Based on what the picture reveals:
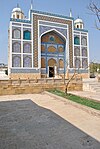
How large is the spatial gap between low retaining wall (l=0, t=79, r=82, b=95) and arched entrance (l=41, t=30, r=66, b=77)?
11721mm

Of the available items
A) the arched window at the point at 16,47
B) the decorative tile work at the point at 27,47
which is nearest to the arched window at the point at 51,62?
the decorative tile work at the point at 27,47

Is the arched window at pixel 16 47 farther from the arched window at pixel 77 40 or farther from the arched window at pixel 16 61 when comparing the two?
the arched window at pixel 77 40

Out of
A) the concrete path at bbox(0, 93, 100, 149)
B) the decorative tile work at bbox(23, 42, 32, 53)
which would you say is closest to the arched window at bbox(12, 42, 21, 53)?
the decorative tile work at bbox(23, 42, 32, 53)

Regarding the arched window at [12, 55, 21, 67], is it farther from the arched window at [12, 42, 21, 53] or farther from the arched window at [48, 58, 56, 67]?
the arched window at [48, 58, 56, 67]

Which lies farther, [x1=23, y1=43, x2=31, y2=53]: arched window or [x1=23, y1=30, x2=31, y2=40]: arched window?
[x1=23, y1=30, x2=31, y2=40]: arched window

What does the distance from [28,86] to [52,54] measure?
14.8 m

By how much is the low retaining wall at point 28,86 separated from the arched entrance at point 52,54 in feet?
38.5

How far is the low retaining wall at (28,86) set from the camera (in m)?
12.6

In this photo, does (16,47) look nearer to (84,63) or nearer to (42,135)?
(84,63)

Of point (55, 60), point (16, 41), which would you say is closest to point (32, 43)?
point (16, 41)

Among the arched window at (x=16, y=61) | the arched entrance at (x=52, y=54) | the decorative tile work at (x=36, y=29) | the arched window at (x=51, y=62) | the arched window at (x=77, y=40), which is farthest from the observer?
the arched window at (x=77, y=40)

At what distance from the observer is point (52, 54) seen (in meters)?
27.3

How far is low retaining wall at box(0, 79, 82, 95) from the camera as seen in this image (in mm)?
12571

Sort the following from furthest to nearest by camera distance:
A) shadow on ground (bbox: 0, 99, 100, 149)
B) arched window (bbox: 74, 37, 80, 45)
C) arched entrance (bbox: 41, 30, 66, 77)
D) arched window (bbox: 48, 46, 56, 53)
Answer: arched window (bbox: 74, 37, 80, 45)
arched window (bbox: 48, 46, 56, 53)
arched entrance (bbox: 41, 30, 66, 77)
shadow on ground (bbox: 0, 99, 100, 149)
